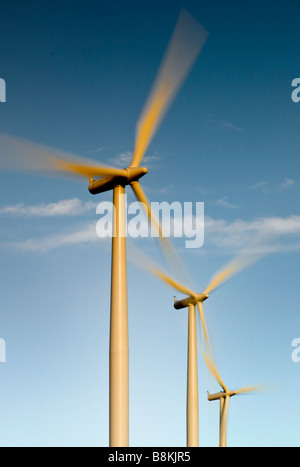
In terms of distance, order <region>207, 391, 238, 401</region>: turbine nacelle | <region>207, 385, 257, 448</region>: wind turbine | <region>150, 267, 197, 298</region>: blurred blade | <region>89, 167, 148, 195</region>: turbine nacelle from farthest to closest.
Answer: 1. <region>207, 391, 238, 401</region>: turbine nacelle
2. <region>207, 385, 257, 448</region>: wind turbine
3. <region>150, 267, 197, 298</region>: blurred blade
4. <region>89, 167, 148, 195</region>: turbine nacelle

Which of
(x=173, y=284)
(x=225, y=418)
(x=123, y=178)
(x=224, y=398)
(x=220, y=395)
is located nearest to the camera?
(x=123, y=178)

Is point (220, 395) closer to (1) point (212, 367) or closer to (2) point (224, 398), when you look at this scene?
(2) point (224, 398)

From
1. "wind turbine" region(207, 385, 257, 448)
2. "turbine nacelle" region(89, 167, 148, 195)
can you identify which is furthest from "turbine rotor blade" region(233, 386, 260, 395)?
"turbine nacelle" region(89, 167, 148, 195)

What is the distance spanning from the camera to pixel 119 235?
24.5m

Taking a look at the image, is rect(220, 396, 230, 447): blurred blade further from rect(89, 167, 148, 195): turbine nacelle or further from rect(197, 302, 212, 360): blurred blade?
rect(89, 167, 148, 195): turbine nacelle

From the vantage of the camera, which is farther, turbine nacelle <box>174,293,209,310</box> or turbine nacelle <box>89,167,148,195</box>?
turbine nacelle <box>174,293,209,310</box>

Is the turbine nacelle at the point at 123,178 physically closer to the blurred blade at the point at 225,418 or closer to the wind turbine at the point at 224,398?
the blurred blade at the point at 225,418

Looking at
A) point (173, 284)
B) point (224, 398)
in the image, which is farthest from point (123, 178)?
point (224, 398)

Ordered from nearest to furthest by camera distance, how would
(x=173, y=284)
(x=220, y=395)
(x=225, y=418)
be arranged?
1. (x=173, y=284)
2. (x=225, y=418)
3. (x=220, y=395)
